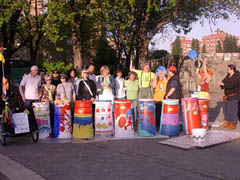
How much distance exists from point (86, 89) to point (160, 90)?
2137 mm

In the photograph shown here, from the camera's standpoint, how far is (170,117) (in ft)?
30.1

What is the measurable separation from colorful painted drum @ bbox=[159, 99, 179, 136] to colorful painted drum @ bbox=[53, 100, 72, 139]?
2.47 meters

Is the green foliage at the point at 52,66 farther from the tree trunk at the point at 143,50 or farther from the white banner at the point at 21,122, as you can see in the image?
the tree trunk at the point at 143,50

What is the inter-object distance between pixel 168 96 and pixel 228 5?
17.3 meters

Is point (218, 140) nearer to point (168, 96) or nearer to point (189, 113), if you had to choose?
point (189, 113)

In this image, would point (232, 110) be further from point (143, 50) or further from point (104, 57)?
point (104, 57)

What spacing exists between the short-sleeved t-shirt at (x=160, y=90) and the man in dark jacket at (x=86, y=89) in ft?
6.08

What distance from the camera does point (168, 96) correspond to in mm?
9695

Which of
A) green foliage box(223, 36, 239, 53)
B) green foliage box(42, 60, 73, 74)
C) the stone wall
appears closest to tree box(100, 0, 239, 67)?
the stone wall

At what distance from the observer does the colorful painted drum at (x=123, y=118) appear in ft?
30.0

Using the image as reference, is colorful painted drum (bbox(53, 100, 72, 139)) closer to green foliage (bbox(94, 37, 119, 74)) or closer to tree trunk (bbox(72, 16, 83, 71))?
tree trunk (bbox(72, 16, 83, 71))

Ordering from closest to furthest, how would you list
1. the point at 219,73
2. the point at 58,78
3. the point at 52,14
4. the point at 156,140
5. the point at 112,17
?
the point at 156,140 → the point at 58,78 → the point at 52,14 → the point at 112,17 → the point at 219,73

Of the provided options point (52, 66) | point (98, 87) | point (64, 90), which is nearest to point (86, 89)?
point (64, 90)

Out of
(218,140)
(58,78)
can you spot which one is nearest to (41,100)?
(58,78)
